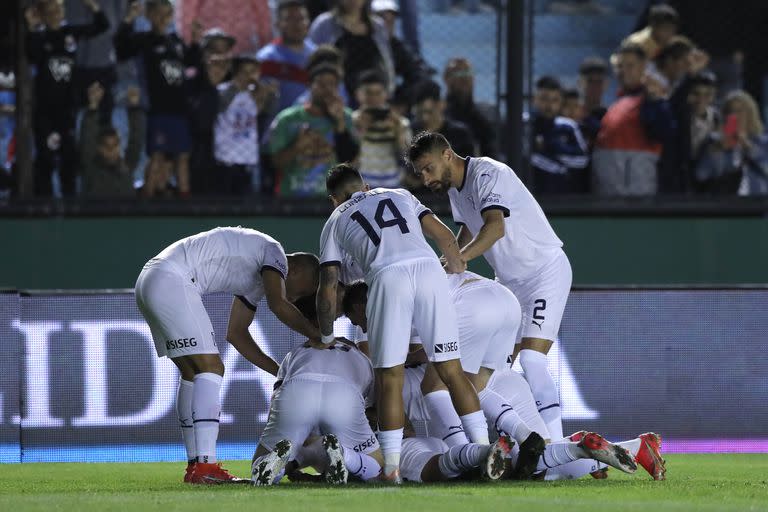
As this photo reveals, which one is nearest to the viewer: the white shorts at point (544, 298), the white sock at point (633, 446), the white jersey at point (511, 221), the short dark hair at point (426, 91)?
the white sock at point (633, 446)

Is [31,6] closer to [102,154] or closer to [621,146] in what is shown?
[102,154]

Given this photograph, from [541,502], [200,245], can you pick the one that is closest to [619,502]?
[541,502]

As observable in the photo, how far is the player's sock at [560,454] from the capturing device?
659 centimetres

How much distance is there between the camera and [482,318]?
729cm

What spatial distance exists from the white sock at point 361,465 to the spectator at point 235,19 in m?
5.71

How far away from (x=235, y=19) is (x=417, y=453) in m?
5.87

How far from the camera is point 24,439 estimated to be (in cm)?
948

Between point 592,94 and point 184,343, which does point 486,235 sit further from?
point 592,94

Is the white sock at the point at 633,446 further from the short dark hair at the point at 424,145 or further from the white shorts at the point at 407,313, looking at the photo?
the short dark hair at the point at 424,145

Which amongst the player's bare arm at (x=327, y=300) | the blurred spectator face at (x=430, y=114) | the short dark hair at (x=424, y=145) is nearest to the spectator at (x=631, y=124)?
the blurred spectator face at (x=430, y=114)

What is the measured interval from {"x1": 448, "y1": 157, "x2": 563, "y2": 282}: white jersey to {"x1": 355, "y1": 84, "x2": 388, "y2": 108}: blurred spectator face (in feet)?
12.6

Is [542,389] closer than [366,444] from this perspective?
No

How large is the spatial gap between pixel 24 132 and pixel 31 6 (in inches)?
43.7

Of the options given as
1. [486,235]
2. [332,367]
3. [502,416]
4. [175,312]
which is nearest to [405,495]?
[332,367]
